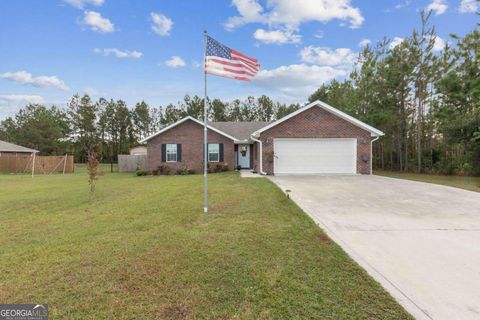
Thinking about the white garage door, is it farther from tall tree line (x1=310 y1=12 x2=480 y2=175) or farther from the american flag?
the american flag

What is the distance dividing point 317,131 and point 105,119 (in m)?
38.7

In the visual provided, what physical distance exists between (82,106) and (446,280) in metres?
48.2

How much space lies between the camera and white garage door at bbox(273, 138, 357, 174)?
16.0m

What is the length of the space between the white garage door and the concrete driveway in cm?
682

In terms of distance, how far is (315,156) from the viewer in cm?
1602

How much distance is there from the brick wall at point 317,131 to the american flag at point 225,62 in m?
8.95

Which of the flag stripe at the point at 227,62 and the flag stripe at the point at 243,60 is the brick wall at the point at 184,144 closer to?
the flag stripe at the point at 243,60

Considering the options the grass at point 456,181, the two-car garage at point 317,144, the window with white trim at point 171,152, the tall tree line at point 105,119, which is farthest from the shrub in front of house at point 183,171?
the tall tree line at point 105,119

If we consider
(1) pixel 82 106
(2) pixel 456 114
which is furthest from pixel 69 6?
(1) pixel 82 106

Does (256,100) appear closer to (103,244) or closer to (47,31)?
(47,31)

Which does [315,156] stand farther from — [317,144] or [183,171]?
[183,171]

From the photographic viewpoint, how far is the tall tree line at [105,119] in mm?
41688

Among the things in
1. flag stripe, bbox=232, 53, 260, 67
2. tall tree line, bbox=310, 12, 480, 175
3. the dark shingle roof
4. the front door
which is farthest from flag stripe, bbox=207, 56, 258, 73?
tall tree line, bbox=310, 12, 480, 175

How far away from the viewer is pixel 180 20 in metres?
13.4
